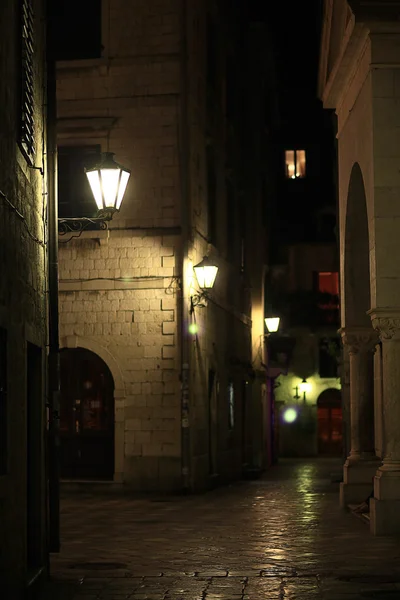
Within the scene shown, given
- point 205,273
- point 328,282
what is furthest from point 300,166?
point 205,273

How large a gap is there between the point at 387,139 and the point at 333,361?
3413 centimetres

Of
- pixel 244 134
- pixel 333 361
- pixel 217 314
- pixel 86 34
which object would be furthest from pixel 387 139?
pixel 333 361

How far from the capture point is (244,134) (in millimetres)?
32906

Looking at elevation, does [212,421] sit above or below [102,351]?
below

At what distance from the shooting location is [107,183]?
13883 millimetres

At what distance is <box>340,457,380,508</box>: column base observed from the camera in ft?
61.8

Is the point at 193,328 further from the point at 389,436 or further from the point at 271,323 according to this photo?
the point at 271,323

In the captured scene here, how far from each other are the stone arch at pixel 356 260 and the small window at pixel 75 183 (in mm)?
5922

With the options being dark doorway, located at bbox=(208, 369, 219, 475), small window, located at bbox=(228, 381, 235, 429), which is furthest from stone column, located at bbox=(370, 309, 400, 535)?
small window, located at bbox=(228, 381, 235, 429)

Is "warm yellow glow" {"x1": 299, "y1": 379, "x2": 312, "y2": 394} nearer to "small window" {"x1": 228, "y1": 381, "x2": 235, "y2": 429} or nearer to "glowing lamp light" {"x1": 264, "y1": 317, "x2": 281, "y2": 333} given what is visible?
"glowing lamp light" {"x1": 264, "y1": 317, "x2": 281, "y2": 333}

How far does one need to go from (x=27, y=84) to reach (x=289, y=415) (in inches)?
1544

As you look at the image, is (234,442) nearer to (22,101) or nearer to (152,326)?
(152,326)

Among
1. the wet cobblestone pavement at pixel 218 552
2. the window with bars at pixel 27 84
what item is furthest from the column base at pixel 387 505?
the window with bars at pixel 27 84

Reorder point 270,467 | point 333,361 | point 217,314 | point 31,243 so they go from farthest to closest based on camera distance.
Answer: point 333,361 < point 270,467 < point 217,314 < point 31,243
